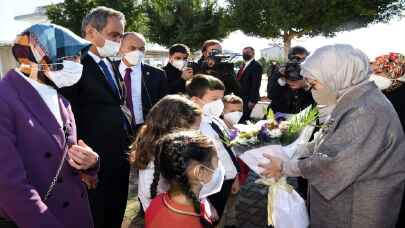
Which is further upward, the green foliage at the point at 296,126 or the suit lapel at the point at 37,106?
the suit lapel at the point at 37,106

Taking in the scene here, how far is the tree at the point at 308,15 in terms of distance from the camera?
17250 millimetres

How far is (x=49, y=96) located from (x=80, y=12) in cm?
2206

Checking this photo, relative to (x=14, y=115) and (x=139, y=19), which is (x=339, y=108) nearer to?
(x=14, y=115)

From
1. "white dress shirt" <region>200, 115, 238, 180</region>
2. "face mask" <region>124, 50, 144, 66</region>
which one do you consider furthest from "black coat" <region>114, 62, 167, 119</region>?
"white dress shirt" <region>200, 115, 238, 180</region>

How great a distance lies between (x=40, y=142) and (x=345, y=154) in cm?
179

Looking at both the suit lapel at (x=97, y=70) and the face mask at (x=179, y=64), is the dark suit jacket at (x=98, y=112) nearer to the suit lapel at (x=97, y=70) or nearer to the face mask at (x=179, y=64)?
the suit lapel at (x=97, y=70)

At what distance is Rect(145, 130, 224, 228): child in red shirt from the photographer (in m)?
1.72

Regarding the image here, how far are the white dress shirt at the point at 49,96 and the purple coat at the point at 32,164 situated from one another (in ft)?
0.15

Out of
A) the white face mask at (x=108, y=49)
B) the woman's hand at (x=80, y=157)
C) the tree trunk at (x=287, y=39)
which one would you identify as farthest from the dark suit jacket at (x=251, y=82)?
the tree trunk at (x=287, y=39)

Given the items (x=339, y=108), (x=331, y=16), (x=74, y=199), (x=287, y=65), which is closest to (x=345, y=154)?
(x=339, y=108)

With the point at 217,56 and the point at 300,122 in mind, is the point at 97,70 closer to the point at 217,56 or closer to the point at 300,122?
the point at 300,122

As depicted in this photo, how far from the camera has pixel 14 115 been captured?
1566mm

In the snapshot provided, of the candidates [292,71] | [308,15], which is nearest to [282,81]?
[292,71]

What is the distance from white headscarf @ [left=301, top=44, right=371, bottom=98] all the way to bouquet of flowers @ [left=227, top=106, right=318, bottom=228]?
0.89 ft
